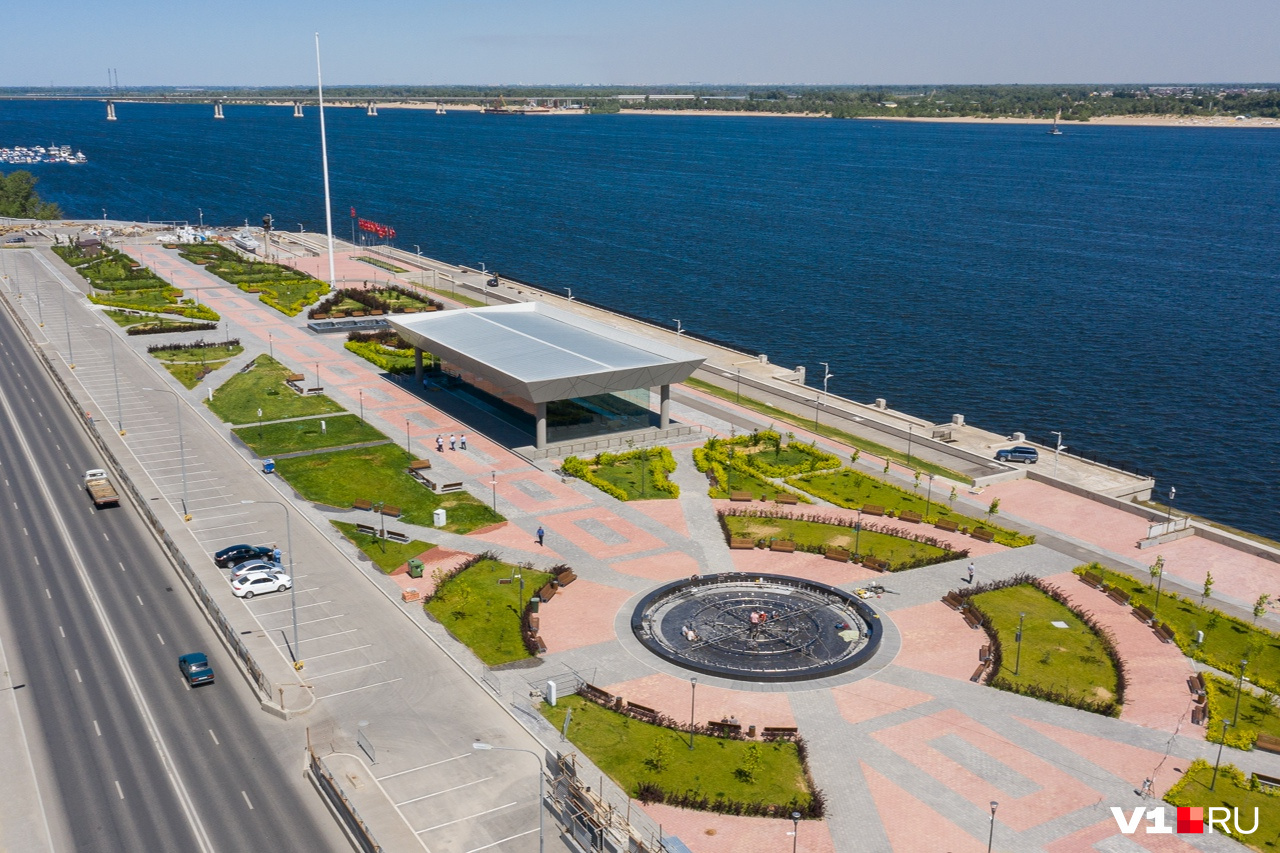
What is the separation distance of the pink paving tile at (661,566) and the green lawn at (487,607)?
5.32 meters

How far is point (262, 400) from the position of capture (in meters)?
97.6

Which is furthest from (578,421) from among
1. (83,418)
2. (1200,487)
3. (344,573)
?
(1200,487)

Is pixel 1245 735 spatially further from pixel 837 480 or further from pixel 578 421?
pixel 578 421

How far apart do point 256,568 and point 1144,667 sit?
165ft

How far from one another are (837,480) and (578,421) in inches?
877

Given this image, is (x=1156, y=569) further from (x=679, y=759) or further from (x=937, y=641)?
(x=679, y=759)

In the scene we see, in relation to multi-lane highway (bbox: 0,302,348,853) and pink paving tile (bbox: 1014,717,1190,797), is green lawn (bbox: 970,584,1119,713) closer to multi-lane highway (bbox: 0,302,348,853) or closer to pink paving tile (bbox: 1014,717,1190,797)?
pink paving tile (bbox: 1014,717,1190,797)

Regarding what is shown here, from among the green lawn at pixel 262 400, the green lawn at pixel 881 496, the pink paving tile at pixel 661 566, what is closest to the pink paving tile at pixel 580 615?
the pink paving tile at pixel 661 566

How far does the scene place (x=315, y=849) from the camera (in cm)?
4094

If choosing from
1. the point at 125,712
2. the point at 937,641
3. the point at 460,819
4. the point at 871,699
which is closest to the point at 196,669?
the point at 125,712

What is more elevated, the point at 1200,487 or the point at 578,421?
the point at 578,421

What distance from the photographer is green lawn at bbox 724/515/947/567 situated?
7038 cm

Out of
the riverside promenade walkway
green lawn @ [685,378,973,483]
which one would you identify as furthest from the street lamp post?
green lawn @ [685,378,973,483]

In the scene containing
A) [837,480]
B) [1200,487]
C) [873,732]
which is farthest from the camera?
[1200,487]
